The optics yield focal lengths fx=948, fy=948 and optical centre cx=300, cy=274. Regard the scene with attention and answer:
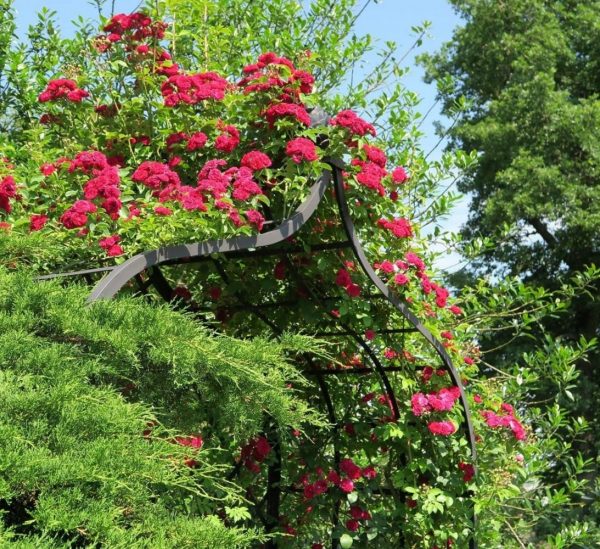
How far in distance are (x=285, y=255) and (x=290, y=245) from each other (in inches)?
1.9

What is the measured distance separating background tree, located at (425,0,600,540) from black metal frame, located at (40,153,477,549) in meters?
8.13

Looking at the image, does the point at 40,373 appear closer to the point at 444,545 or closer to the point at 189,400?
the point at 189,400

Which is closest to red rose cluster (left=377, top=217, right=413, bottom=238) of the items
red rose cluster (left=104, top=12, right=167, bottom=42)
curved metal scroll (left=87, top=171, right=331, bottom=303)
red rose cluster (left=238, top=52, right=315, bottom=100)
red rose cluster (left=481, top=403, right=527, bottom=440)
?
curved metal scroll (left=87, top=171, right=331, bottom=303)

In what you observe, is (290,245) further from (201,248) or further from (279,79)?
(201,248)

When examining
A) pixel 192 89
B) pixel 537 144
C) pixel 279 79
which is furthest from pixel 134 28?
pixel 537 144

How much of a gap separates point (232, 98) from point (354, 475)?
6.32 ft

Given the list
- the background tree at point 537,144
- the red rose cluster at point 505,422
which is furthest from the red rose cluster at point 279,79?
the background tree at point 537,144

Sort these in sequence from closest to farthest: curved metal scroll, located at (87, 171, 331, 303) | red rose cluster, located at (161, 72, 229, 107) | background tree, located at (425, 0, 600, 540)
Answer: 1. curved metal scroll, located at (87, 171, 331, 303)
2. red rose cluster, located at (161, 72, 229, 107)
3. background tree, located at (425, 0, 600, 540)

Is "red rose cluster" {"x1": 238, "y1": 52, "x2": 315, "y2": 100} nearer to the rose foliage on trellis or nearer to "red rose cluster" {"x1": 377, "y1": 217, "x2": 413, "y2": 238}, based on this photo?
the rose foliage on trellis

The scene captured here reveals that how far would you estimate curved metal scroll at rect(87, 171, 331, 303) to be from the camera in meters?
2.80

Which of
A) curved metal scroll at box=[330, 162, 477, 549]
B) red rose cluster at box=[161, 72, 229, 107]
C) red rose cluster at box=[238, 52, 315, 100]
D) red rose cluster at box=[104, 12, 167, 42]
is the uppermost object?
red rose cluster at box=[104, 12, 167, 42]

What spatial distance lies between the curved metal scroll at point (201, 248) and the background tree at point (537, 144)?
930cm

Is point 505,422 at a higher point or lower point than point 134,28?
lower

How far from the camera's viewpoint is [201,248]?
3244 mm
